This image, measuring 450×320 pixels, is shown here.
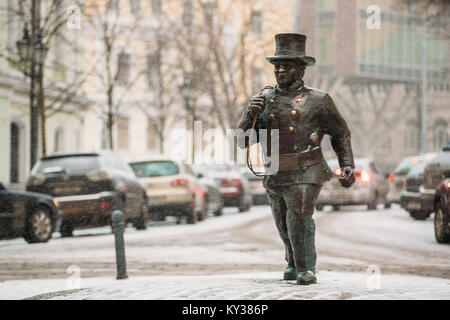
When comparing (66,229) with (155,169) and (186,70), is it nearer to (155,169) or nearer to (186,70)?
(155,169)

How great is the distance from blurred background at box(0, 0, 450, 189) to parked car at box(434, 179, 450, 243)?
877 cm

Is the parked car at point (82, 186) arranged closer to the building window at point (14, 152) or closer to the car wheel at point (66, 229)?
the car wheel at point (66, 229)

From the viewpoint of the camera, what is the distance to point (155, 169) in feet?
77.1

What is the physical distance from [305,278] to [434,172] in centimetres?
1104

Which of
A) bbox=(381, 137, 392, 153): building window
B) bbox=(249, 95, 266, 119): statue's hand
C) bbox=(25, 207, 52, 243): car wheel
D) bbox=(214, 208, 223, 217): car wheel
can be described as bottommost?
bbox=(214, 208, 223, 217): car wheel

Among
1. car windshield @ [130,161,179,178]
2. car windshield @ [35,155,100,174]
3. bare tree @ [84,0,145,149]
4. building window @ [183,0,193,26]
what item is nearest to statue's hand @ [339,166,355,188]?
car windshield @ [35,155,100,174]

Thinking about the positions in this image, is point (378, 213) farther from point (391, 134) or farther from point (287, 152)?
point (391, 134)

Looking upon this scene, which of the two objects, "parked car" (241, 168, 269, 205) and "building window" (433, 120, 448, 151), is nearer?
"parked car" (241, 168, 269, 205)

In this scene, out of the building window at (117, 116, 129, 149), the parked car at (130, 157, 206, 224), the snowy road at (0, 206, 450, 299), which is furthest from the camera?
the building window at (117, 116, 129, 149)

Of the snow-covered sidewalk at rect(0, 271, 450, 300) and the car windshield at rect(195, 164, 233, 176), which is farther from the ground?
the car windshield at rect(195, 164, 233, 176)

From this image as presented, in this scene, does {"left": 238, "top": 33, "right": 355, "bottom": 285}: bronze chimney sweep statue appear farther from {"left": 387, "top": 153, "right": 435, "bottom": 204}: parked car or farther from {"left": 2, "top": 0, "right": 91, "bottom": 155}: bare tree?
{"left": 2, "top": 0, "right": 91, "bottom": 155}: bare tree

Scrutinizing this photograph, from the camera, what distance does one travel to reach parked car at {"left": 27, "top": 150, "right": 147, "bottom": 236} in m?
19.1

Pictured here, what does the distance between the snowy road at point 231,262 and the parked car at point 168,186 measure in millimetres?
447

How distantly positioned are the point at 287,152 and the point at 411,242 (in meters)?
9.14
